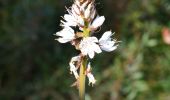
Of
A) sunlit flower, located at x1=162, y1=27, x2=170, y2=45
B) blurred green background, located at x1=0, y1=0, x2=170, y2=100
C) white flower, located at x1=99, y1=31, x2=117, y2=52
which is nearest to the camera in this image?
white flower, located at x1=99, y1=31, x2=117, y2=52

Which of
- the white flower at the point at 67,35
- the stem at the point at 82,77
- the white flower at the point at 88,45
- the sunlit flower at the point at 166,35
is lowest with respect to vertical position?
the stem at the point at 82,77

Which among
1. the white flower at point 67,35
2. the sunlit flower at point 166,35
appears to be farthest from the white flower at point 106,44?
the sunlit flower at point 166,35

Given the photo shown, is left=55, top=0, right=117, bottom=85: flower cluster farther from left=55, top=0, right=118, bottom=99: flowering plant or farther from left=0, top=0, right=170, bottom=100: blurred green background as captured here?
left=0, top=0, right=170, bottom=100: blurred green background

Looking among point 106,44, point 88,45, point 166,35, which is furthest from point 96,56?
point 88,45

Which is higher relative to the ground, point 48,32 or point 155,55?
point 48,32

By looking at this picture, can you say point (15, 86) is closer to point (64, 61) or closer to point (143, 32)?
point (64, 61)

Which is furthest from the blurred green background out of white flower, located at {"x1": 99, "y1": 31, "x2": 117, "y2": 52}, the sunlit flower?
white flower, located at {"x1": 99, "y1": 31, "x2": 117, "y2": 52}

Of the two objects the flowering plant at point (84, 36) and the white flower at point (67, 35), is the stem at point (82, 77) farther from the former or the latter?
Answer: the white flower at point (67, 35)

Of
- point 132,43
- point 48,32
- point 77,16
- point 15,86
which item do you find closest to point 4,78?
point 15,86
